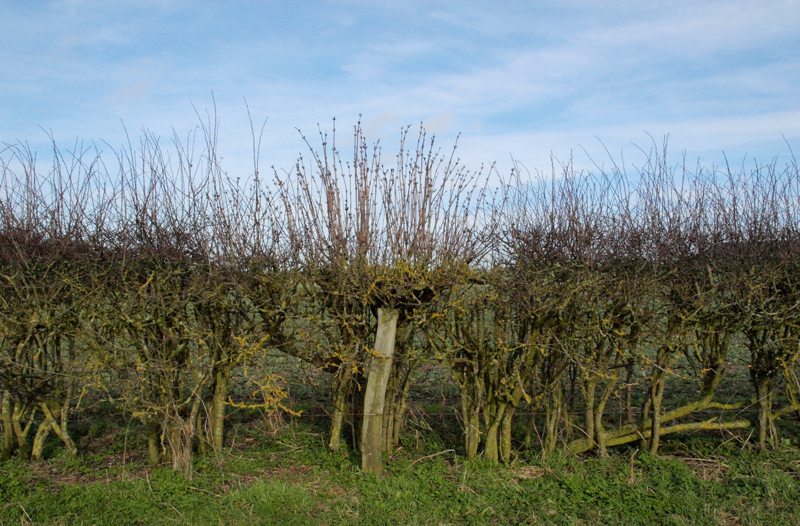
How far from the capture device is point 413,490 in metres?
5.62

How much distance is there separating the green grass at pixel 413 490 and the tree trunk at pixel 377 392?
201 mm

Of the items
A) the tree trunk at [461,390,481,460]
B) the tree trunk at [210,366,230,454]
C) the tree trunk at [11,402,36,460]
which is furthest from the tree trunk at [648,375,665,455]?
the tree trunk at [11,402,36,460]

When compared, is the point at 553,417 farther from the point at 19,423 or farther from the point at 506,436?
the point at 19,423

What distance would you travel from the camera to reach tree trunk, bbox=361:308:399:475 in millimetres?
6023

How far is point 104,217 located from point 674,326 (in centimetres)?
505

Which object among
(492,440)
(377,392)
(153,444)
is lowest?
(492,440)

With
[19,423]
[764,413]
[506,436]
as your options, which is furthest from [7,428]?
[764,413]

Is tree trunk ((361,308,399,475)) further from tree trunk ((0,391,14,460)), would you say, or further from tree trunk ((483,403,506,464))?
tree trunk ((0,391,14,460))

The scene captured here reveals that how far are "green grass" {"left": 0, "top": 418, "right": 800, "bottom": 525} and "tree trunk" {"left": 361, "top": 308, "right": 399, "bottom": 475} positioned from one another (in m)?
0.20

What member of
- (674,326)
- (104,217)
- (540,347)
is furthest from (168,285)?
(674,326)

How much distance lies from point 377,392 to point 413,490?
35.1 inches

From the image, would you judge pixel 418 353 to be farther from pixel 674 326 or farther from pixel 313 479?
pixel 674 326

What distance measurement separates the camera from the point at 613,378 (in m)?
6.17

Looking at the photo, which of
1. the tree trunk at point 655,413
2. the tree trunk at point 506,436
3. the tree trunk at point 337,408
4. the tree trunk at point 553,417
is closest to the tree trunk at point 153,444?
A: the tree trunk at point 337,408
